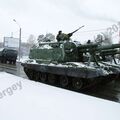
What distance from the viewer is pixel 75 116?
4.16 metres

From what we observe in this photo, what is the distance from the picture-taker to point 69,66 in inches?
426

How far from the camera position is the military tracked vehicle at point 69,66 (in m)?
10.2

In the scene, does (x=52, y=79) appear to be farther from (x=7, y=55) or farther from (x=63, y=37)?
(x=7, y=55)

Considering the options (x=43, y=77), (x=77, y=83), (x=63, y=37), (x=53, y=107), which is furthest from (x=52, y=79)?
(x=53, y=107)

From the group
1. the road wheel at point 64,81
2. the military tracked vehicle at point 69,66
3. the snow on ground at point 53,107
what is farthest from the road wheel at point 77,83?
the snow on ground at point 53,107

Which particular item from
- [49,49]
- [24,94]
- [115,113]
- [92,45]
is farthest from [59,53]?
[115,113]

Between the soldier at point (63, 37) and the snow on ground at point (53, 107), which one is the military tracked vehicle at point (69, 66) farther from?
the snow on ground at point (53, 107)

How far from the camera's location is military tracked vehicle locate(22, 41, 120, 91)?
10227 mm

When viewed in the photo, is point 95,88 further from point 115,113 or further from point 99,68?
point 115,113

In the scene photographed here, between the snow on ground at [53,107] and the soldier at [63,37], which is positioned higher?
the soldier at [63,37]

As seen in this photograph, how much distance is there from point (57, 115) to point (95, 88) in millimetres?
8152

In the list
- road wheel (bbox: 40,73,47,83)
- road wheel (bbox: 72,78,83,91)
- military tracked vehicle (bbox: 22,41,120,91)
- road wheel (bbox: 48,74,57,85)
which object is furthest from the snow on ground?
road wheel (bbox: 40,73,47,83)

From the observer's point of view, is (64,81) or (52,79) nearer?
(64,81)

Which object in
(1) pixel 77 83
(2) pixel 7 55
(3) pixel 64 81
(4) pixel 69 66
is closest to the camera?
(1) pixel 77 83
